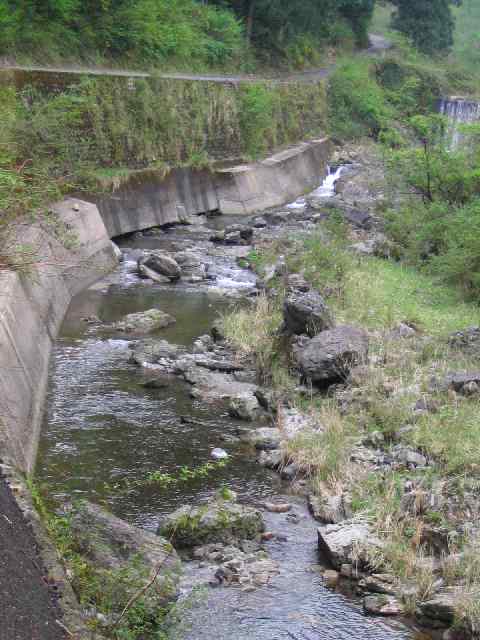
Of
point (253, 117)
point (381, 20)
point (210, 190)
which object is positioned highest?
point (253, 117)

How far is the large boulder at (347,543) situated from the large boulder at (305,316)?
14.4 ft

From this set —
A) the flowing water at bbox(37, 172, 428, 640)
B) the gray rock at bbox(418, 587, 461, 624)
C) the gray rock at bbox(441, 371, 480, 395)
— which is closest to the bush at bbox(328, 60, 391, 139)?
the flowing water at bbox(37, 172, 428, 640)

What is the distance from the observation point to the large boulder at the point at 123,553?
5.67 m

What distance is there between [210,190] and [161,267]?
7437mm

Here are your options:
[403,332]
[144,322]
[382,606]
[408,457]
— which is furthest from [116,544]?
[144,322]

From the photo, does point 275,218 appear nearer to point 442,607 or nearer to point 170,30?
point 170,30

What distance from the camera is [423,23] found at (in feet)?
166

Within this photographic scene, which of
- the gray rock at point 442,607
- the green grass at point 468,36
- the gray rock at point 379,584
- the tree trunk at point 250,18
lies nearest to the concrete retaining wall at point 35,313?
the gray rock at point 379,584

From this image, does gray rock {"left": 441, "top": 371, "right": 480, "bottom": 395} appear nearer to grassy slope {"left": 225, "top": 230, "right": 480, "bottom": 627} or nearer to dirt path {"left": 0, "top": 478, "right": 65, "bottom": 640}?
grassy slope {"left": 225, "top": 230, "right": 480, "bottom": 627}

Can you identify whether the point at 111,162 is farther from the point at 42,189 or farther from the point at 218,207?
the point at 42,189

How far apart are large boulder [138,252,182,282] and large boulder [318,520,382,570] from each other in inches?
367

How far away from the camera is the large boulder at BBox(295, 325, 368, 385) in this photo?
33.1 ft

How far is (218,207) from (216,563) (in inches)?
672

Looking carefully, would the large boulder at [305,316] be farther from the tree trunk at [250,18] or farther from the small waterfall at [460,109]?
the tree trunk at [250,18]
